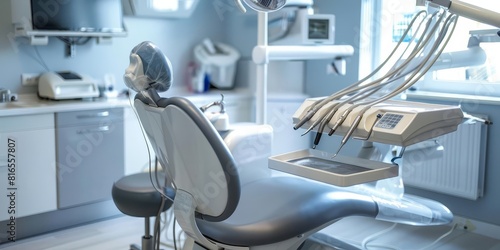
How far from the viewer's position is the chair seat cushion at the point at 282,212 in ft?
6.74

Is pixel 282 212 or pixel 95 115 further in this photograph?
pixel 95 115

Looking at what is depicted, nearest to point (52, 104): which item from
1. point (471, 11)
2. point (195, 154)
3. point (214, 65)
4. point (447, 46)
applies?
point (214, 65)

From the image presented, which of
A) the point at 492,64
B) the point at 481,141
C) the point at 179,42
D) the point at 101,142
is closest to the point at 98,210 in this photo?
the point at 101,142

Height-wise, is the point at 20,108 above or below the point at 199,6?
below

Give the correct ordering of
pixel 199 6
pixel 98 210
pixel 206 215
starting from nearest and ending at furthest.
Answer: pixel 206 215 < pixel 98 210 < pixel 199 6

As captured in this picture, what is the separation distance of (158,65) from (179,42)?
2.69 meters

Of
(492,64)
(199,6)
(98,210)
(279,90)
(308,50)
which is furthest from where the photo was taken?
(199,6)

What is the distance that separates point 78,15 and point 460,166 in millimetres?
2828

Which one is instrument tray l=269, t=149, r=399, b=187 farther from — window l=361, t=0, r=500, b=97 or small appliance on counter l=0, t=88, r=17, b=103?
small appliance on counter l=0, t=88, r=17, b=103

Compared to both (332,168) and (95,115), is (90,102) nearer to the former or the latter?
(95,115)

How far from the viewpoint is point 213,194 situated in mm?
1897

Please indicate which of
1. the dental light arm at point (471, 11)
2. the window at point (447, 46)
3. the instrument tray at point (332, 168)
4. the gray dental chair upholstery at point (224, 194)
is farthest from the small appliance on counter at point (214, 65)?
the dental light arm at point (471, 11)

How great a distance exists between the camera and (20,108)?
328 centimetres

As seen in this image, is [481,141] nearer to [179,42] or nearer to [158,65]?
[158,65]
